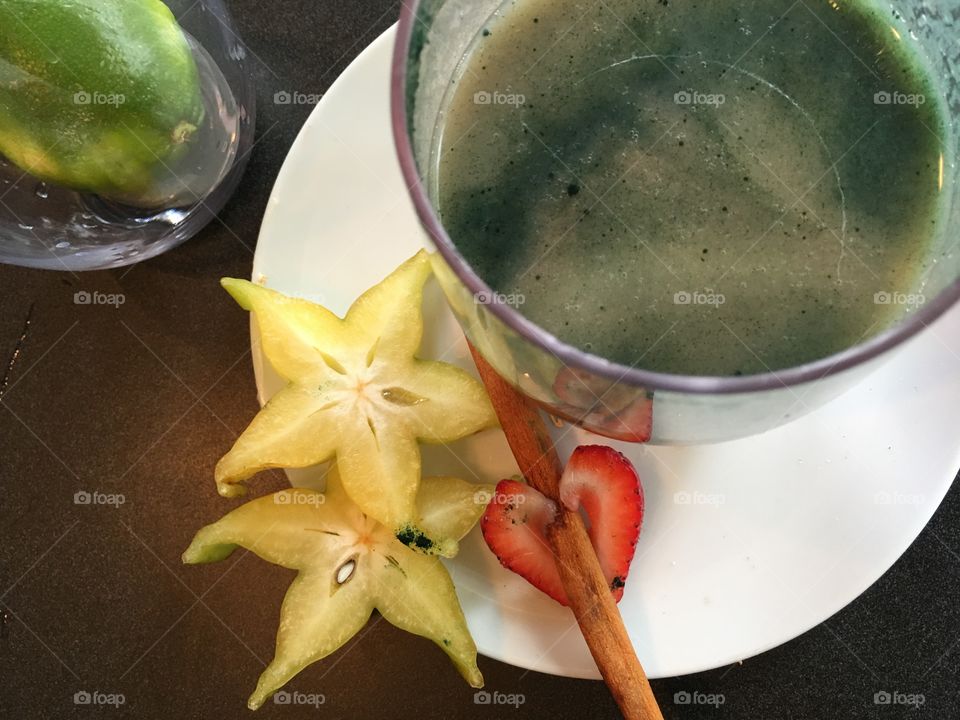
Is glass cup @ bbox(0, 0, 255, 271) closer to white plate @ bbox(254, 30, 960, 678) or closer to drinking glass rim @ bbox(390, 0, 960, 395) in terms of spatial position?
white plate @ bbox(254, 30, 960, 678)

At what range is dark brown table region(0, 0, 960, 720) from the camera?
852 millimetres

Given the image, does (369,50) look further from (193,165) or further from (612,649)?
(612,649)

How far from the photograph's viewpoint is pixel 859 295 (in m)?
0.55

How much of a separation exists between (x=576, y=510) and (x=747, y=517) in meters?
0.14

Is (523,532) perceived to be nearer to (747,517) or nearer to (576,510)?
(576,510)

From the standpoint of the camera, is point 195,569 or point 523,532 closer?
point 523,532

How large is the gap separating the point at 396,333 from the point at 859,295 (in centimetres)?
33

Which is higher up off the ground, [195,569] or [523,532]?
[523,532]

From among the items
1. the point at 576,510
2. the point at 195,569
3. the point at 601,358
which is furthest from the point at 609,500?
the point at 195,569

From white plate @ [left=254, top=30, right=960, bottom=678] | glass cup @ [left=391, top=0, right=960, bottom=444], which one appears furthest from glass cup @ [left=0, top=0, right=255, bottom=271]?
glass cup @ [left=391, top=0, right=960, bottom=444]

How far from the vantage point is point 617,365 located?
0.42 meters

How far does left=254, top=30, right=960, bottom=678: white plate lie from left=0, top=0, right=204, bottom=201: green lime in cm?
13

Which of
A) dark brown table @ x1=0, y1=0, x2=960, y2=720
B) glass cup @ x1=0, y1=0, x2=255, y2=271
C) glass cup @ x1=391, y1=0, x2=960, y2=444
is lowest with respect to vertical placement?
dark brown table @ x1=0, y1=0, x2=960, y2=720

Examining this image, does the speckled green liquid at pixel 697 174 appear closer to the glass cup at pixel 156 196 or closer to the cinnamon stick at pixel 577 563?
the cinnamon stick at pixel 577 563
